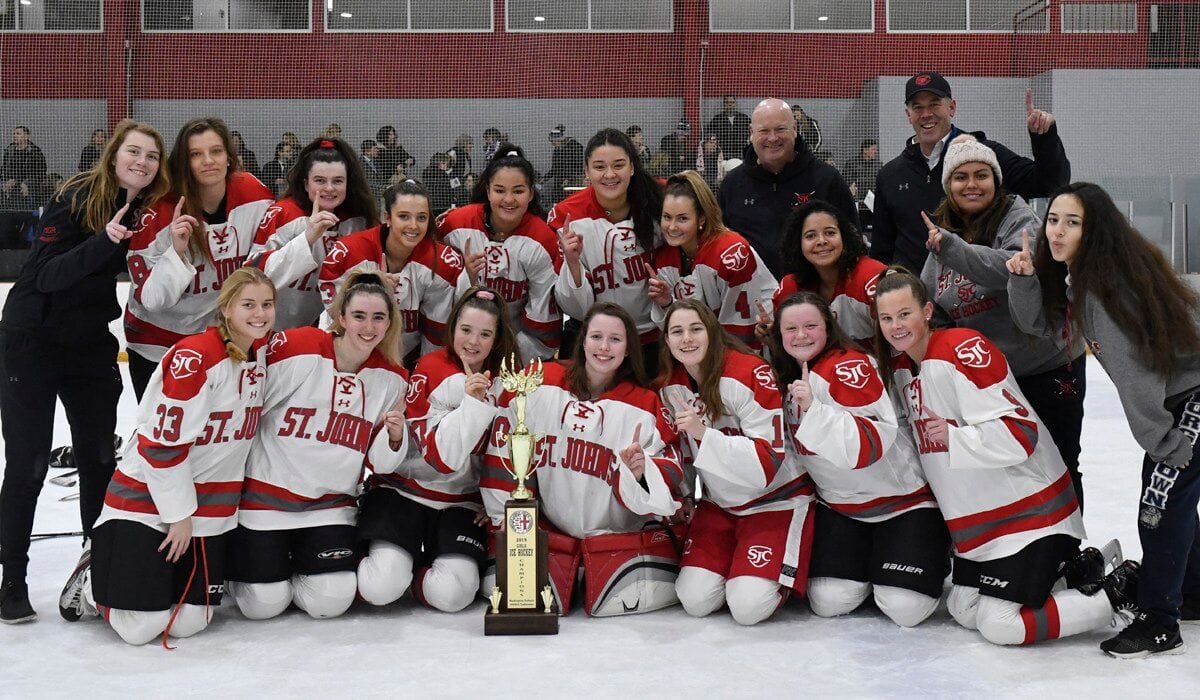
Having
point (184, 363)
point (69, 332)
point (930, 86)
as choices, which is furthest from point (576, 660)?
point (930, 86)

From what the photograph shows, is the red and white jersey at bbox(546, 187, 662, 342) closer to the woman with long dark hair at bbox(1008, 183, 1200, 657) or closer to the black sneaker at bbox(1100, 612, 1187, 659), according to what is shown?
the woman with long dark hair at bbox(1008, 183, 1200, 657)

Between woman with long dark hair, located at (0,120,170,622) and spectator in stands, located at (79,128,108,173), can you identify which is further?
spectator in stands, located at (79,128,108,173)

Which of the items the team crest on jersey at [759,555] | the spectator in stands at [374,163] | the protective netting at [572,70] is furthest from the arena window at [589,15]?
the team crest on jersey at [759,555]

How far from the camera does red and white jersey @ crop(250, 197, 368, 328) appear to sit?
3.62 metres

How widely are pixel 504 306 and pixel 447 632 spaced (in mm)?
1019

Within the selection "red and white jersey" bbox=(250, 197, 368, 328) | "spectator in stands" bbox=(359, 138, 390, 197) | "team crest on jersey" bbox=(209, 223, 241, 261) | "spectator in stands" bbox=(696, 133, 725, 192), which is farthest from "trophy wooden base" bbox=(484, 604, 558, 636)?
"spectator in stands" bbox=(359, 138, 390, 197)

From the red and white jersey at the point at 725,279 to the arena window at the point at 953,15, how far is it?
385 inches

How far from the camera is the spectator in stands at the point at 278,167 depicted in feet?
33.2

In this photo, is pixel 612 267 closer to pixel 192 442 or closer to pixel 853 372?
pixel 853 372

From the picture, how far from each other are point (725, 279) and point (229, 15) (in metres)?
10.2

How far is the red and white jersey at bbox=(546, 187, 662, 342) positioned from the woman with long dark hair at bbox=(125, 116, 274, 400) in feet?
3.62

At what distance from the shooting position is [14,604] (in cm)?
312

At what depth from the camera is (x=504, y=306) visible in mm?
3486

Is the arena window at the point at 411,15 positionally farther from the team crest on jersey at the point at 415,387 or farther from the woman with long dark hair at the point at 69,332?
the team crest on jersey at the point at 415,387
